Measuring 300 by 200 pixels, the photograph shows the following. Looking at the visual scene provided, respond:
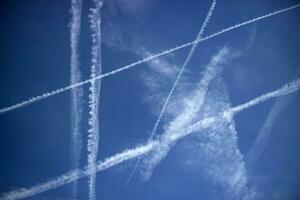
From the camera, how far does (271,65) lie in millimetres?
1631

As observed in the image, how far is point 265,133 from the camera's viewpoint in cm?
173

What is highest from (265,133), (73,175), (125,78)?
(125,78)

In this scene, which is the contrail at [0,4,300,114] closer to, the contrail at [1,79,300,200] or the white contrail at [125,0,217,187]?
the white contrail at [125,0,217,187]

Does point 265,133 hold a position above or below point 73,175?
above

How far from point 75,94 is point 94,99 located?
8cm

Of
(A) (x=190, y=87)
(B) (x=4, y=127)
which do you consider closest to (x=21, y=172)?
(B) (x=4, y=127)

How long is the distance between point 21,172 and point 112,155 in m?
0.40

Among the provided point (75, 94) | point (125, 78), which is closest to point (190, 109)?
point (125, 78)

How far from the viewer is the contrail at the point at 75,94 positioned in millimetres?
1302

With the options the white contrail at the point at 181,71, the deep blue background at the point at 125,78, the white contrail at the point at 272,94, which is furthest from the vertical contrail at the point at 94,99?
the white contrail at the point at 272,94

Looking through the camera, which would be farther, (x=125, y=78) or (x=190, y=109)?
(x=190, y=109)

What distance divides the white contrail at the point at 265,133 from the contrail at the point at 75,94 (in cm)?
86

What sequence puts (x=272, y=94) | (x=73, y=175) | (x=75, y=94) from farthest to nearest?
(x=272, y=94), (x=73, y=175), (x=75, y=94)

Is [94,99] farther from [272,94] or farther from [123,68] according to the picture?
[272,94]
